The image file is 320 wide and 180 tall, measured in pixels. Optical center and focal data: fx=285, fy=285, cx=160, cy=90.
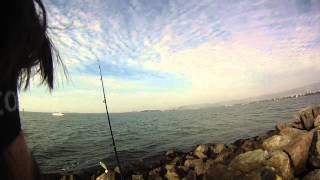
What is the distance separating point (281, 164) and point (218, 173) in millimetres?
2610

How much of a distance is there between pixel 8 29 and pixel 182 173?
1588 centimetres

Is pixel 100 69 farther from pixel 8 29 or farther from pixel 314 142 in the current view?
pixel 314 142

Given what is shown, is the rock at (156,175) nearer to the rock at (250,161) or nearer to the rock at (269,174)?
the rock at (250,161)

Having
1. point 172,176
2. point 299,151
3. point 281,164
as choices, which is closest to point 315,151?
point 299,151

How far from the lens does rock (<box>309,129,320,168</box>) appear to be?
37.3 ft

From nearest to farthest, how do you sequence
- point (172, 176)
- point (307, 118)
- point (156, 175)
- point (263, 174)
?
point (263, 174) < point (172, 176) < point (156, 175) < point (307, 118)

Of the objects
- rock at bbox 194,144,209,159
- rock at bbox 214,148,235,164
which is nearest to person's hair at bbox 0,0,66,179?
rock at bbox 214,148,235,164

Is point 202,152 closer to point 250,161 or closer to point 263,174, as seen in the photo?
point 250,161

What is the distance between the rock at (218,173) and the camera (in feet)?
39.3

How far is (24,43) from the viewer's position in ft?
3.67

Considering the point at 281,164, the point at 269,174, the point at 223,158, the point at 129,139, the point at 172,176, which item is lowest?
the point at 129,139

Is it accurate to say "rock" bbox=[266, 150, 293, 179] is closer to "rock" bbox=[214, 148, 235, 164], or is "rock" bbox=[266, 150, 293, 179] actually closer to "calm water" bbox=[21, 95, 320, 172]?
"rock" bbox=[214, 148, 235, 164]

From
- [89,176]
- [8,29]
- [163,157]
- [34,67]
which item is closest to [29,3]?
[8,29]

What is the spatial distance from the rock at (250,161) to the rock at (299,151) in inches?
41.4
